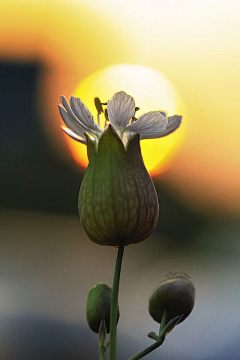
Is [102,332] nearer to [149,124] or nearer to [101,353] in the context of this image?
[101,353]

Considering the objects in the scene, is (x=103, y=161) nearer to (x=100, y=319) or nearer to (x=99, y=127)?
(x=99, y=127)

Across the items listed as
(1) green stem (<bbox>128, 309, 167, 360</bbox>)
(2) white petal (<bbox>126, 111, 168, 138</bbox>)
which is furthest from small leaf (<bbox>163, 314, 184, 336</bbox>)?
(2) white petal (<bbox>126, 111, 168, 138</bbox>)

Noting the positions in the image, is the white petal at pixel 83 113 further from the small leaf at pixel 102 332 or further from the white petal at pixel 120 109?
the small leaf at pixel 102 332

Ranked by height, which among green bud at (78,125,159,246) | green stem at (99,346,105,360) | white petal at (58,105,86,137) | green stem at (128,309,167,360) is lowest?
green stem at (99,346,105,360)

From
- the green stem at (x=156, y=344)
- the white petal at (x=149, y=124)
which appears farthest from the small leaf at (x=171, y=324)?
the white petal at (x=149, y=124)

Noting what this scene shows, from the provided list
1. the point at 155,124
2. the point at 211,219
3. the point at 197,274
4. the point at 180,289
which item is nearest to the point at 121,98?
the point at 155,124

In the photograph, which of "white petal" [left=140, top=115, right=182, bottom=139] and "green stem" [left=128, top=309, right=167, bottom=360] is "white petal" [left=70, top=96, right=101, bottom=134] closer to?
"white petal" [left=140, top=115, right=182, bottom=139]
